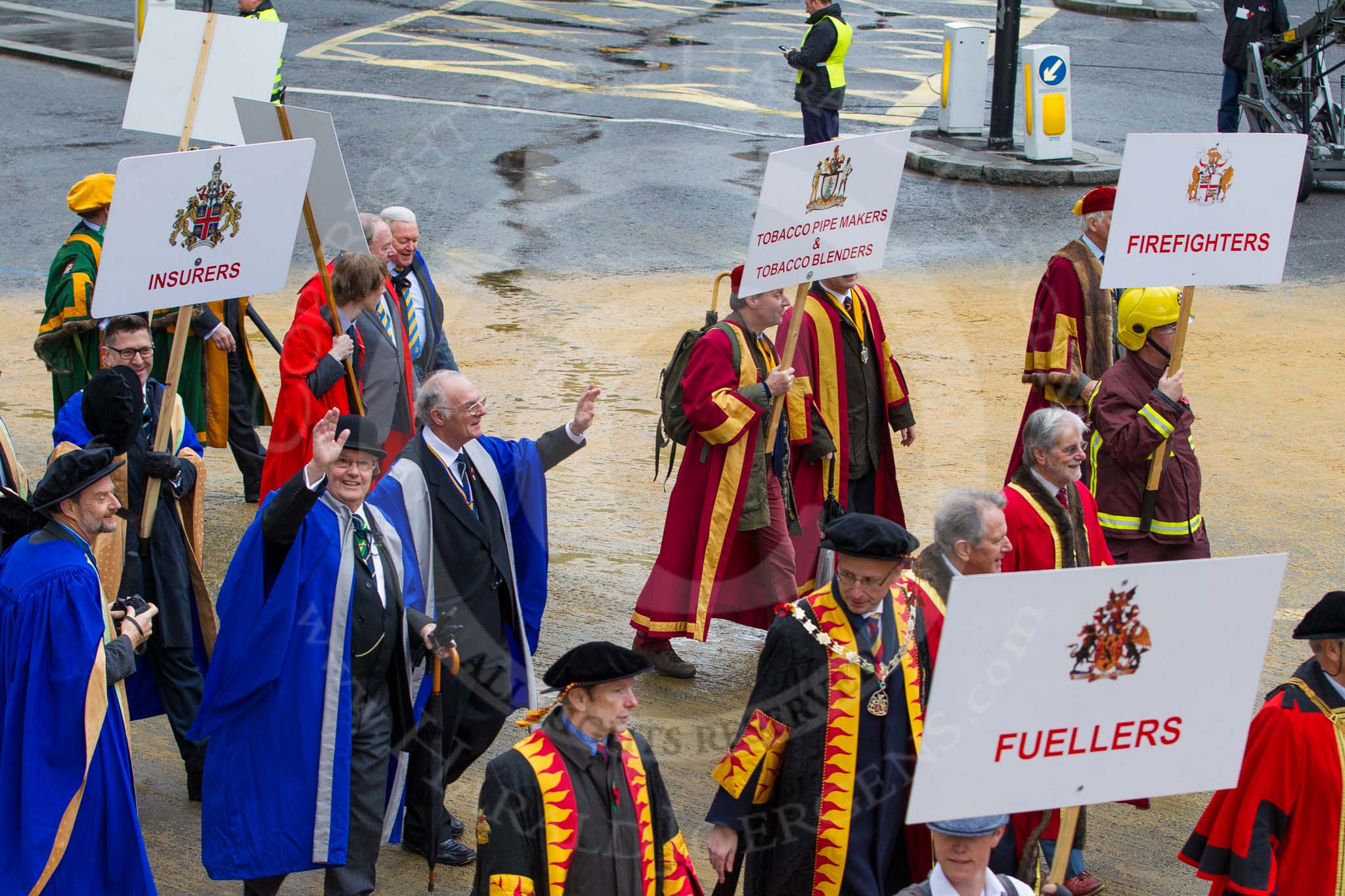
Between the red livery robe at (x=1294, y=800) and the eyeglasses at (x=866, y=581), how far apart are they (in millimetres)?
1140

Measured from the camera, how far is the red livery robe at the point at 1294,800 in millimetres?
4742

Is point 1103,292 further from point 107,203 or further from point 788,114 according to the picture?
point 788,114

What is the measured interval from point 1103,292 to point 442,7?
63.8ft

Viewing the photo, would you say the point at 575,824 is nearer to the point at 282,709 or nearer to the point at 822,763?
the point at 822,763

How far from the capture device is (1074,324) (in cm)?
788

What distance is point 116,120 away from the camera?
17.5 meters

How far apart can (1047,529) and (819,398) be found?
6.72 ft

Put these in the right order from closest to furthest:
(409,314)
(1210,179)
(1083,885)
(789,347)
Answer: (1083,885), (1210,179), (789,347), (409,314)

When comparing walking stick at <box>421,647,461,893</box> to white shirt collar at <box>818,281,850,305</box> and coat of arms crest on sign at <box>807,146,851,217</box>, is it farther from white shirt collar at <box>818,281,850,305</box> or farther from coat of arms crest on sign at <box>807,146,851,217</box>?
white shirt collar at <box>818,281,850,305</box>

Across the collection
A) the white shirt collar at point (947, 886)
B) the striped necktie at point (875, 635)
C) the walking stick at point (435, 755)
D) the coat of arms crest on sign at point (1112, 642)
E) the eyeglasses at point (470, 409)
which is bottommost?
the walking stick at point (435, 755)

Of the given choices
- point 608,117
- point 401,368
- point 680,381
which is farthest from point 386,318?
point 608,117

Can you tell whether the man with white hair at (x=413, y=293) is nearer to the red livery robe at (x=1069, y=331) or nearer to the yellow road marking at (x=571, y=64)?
the red livery robe at (x=1069, y=331)

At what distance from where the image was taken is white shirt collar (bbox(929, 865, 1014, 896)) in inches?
151

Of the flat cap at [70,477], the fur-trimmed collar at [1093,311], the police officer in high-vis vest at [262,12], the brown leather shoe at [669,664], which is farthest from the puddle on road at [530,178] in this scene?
the flat cap at [70,477]
